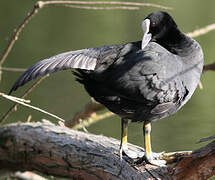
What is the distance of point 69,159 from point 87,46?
6.93 m

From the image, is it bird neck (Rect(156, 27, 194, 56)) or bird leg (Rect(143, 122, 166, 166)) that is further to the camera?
bird neck (Rect(156, 27, 194, 56))

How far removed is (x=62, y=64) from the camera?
279cm

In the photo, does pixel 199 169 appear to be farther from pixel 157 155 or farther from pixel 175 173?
pixel 157 155

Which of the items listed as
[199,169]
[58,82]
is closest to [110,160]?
[199,169]

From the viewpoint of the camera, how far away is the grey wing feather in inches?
106

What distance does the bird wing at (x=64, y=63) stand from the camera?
269 cm

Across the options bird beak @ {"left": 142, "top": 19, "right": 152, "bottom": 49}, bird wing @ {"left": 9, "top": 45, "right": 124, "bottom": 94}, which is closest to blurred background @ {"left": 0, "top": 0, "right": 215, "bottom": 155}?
bird beak @ {"left": 142, "top": 19, "right": 152, "bottom": 49}

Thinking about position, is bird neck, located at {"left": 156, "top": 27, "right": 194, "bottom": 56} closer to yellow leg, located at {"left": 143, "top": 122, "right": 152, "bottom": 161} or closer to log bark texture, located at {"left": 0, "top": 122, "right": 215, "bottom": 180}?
yellow leg, located at {"left": 143, "top": 122, "right": 152, "bottom": 161}

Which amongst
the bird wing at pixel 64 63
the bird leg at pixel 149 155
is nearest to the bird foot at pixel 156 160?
the bird leg at pixel 149 155

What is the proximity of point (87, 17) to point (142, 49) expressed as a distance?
9470 mm

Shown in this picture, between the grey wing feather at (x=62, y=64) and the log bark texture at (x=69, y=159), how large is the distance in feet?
1.46

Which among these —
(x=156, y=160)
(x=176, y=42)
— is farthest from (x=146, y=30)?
(x=156, y=160)

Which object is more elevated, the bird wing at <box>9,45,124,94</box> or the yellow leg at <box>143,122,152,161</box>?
the bird wing at <box>9,45,124,94</box>

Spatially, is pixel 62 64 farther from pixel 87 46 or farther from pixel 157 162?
pixel 87 46
